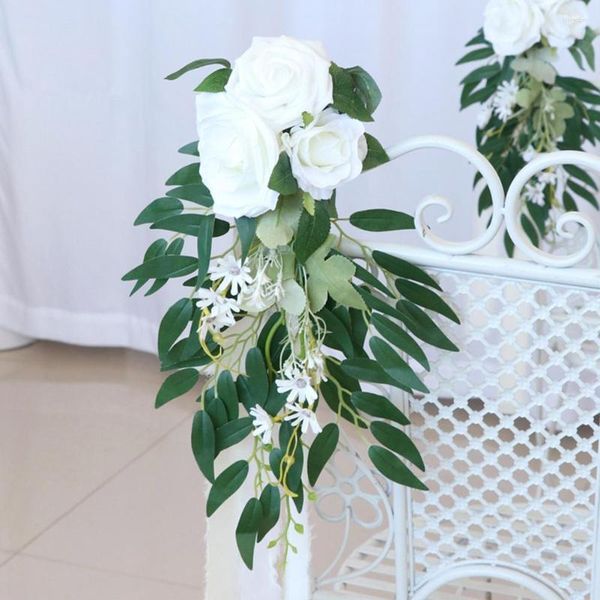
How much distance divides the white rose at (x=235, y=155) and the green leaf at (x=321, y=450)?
215mm

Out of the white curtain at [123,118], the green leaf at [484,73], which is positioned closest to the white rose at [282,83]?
the green leaf at [484,73]

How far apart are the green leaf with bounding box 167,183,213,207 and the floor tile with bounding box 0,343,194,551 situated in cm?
138

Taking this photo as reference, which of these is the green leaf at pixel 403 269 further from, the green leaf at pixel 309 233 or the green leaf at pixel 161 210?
the green leaf at pixel 161 210

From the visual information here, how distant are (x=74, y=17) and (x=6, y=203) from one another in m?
0.58

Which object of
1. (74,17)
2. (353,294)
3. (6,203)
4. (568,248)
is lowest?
(6,203)

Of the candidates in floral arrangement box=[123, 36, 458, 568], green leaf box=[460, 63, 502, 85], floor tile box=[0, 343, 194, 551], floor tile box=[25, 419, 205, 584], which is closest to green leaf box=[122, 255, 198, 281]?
floral arrangement box=[123, 36, 458, 568]

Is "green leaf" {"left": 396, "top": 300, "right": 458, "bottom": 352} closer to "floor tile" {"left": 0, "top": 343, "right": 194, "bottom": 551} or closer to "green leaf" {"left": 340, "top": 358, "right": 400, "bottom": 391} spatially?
"green leaf" {"left": 340, "top": 358, "right": 400, "bottom": 391}

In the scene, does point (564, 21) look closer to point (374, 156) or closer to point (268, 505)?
point (374, 156)

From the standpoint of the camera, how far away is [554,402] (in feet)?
7.73

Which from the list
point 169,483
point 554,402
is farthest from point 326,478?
point 554,402

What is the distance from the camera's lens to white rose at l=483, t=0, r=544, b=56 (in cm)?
164

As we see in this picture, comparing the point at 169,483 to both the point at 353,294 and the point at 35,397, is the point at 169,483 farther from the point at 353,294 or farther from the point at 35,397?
the point at 353,294

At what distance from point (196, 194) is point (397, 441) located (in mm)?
281

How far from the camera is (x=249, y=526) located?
3.01ft
